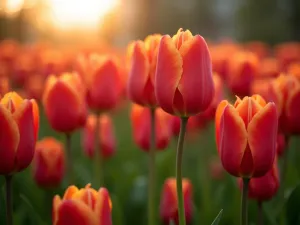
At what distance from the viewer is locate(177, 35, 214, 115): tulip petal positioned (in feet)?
4.64

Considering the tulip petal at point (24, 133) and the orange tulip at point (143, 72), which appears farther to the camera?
the orange tulip at point (143, 72)

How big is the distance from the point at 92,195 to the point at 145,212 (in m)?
1.24

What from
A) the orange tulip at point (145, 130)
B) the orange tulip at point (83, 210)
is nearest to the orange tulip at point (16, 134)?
the orange tulip at point (83, 210)

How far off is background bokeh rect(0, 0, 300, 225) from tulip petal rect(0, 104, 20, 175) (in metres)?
0.37

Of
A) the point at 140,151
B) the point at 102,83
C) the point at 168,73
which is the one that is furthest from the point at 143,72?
the point at 140,151

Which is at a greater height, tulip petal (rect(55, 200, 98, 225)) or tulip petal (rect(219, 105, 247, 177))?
tulip petal (rect(219, 105, 247, 177))

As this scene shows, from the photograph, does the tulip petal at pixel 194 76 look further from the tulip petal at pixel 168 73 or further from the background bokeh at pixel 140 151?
the background bokeh at pixel 140 151

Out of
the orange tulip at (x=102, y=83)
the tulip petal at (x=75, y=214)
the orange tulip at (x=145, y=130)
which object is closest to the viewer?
the tulip petal at (x=75, y=214)

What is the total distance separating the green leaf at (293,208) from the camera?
1.90 meters

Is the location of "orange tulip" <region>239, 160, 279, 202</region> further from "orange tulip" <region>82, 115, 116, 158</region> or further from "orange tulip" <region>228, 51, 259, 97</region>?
"orange tulip" <region>82, 115, 116, 158</region>

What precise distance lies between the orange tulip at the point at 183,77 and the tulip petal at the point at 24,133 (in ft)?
1.27

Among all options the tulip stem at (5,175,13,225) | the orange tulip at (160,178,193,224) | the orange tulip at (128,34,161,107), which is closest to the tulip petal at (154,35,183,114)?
the orange tulip at (128,34,161,107)

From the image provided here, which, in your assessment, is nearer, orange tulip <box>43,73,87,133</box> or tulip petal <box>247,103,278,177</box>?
tulip petal <box>247,103,278,177</box>

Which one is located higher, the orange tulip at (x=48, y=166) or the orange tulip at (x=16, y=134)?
the orange tulip at (x=16, y=134)
